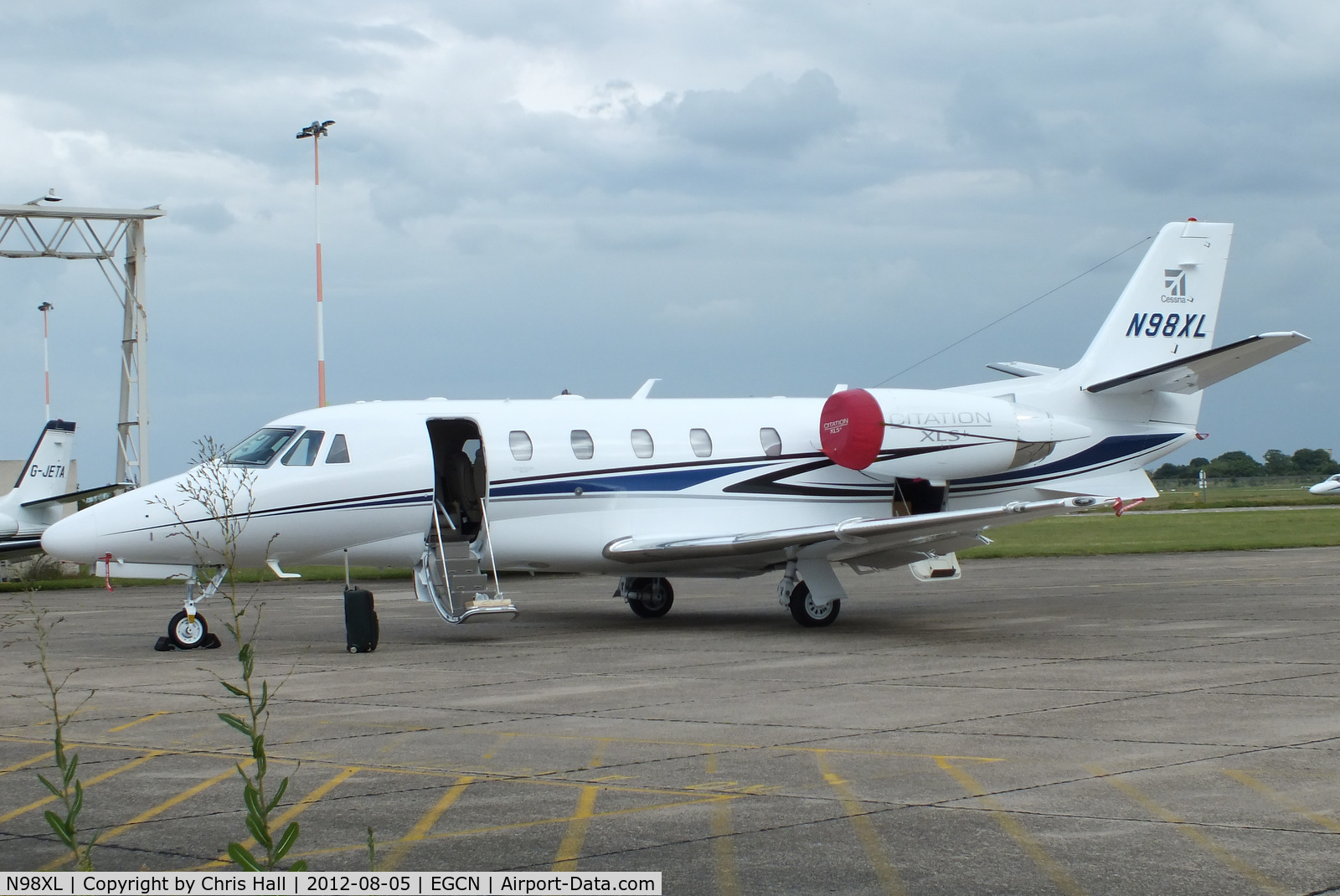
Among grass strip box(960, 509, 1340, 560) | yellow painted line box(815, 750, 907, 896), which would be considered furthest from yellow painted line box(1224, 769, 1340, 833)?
grass strip box(960, 509, 1340, 560)

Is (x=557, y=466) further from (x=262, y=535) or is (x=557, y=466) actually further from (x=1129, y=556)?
(x=1129, y=556)

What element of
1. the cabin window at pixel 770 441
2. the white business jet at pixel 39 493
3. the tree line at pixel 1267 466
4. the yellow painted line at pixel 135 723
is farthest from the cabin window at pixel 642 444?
the tree line at pixel 1267 466

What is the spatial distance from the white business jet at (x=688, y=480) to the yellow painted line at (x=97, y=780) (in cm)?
690

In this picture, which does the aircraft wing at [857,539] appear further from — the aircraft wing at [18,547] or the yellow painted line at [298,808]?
the aircraft wing at [18,547]

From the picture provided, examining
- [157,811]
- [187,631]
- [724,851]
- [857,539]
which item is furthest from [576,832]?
[187,631]

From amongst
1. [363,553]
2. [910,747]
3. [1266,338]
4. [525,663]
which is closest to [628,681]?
[525,663]

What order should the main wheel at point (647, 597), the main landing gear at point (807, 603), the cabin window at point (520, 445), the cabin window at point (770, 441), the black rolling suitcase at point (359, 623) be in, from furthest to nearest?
the main wheel at point (647, 597), the cabin window at point (770, 441), the main landing gear at point (807, 603), the cabin window at point (520, 445), the black rolling suitcase at point (359, 623)

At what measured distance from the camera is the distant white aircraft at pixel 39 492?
33844 millimetres

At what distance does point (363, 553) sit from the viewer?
17766 mm

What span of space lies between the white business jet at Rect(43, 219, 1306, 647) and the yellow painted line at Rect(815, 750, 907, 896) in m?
7.46

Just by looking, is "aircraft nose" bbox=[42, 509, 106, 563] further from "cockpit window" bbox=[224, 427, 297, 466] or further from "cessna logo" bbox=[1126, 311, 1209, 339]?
"cessna logo" bbox=[1126, 311, 1209, 339]

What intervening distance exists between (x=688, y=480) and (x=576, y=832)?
40.1ft

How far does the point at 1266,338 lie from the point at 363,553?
502 inches
